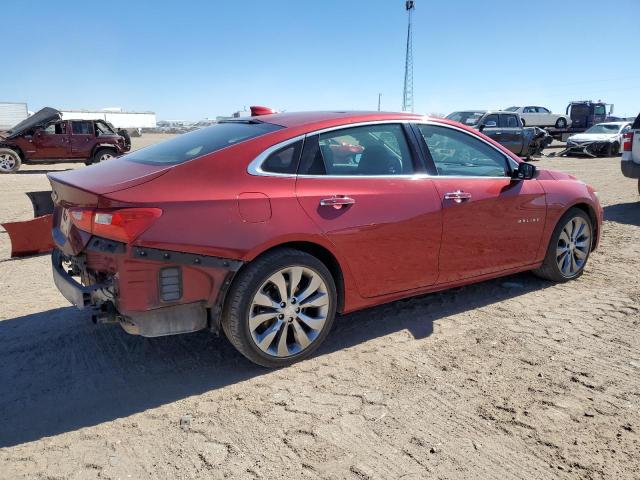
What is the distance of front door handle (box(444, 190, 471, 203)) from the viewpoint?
3.93 metres

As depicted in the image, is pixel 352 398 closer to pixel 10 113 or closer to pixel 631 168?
pixel 631 168

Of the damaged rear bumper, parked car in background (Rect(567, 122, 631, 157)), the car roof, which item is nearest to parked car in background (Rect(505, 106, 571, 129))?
parked car in background (Rect(567, 122, 631, 157))

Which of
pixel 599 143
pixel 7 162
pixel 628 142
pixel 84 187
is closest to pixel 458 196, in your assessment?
pixel 84 187

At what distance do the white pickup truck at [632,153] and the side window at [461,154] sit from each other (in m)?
6.28

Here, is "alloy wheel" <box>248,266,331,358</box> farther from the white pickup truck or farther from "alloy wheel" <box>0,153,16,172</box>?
"alloy wheel" <box>0,153,16,172</box>

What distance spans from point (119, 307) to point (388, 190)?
1945 mm

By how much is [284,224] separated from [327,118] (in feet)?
3.23

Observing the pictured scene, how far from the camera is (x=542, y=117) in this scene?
99.5 feet

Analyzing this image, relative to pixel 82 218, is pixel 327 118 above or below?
above

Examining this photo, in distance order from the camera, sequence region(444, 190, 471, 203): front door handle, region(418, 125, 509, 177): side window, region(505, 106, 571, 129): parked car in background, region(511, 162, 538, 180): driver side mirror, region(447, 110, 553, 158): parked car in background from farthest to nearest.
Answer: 1. region(505, 106, 571, 129): parked car in background
2. region(447, 110, 553, 158): parked car in background
3. region(511, 162, 538, 180): driver side mirror
4. region(418, 125, 509, 177): side window
5. region(444, 190, 471, 203): front door handle

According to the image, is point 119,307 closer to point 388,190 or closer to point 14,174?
point 388,190

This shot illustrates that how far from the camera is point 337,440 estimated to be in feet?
8.60

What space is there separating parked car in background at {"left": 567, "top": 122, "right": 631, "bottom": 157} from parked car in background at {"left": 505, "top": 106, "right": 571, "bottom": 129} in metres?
8.35

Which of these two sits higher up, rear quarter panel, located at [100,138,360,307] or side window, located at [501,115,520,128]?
side window, located at [501,115,520,128]
